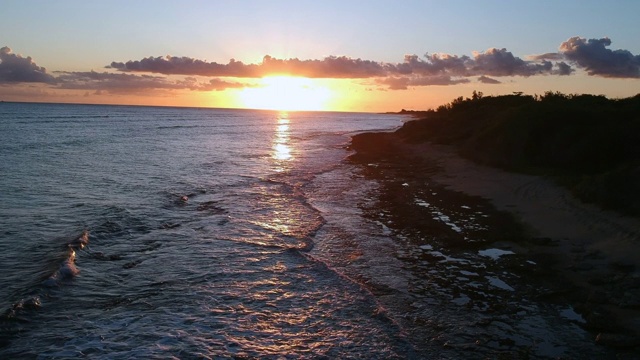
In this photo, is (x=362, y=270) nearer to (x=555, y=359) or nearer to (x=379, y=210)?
(x=555, y=359)

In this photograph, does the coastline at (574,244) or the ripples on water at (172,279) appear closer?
the ripples on water at (172,279)

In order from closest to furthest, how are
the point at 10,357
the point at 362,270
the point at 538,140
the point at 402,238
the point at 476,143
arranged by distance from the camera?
the point at 10,357
the point at 362,270
the point at 402,238
the point at 538,140
the point at 476,143

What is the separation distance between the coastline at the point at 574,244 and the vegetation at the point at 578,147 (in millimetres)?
861

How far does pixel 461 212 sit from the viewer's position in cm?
1920

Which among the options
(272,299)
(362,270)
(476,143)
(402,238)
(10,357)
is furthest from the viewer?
(476,143)

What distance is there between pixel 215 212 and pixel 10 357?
11.7m

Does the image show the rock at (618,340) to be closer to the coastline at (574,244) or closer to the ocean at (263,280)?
the coastline at (574,244)

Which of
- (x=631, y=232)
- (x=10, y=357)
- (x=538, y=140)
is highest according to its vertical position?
(x=538, y=140)

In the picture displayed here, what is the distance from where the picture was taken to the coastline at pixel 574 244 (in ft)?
31.4

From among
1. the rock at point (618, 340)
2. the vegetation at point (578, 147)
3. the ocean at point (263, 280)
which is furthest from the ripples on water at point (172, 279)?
the vegetation at point (578, 147)

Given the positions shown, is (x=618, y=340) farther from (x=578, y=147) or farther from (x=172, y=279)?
(x=578, y=147)

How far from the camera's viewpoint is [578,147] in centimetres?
2561

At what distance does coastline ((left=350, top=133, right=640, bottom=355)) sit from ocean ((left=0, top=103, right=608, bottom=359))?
45 cm

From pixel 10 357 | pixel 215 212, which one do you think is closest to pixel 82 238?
pixel 215 212
